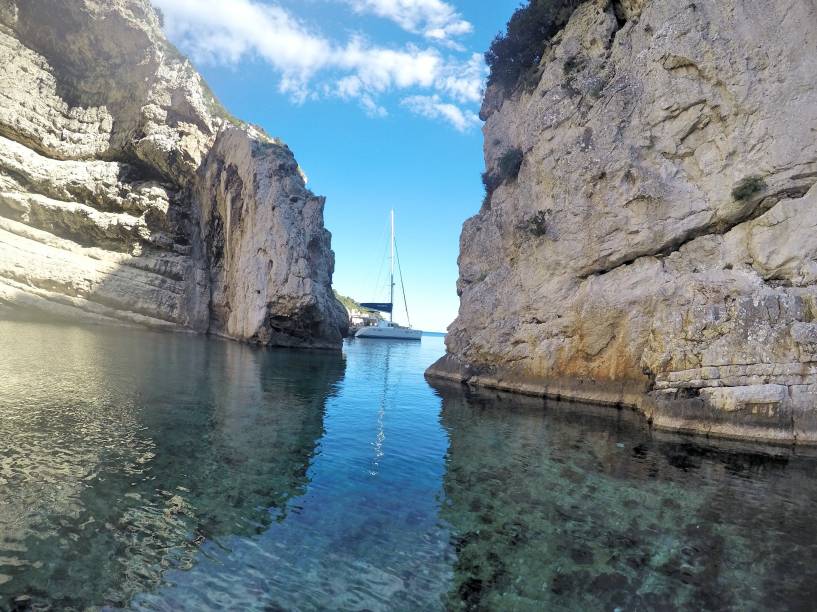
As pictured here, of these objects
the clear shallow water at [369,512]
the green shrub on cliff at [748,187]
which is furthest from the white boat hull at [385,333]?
the green shrub on cliff at [748,187]

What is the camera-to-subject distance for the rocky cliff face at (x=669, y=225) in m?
13.3

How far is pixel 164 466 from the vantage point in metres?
7.86

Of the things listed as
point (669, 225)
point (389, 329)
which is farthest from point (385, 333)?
point (669, 225)

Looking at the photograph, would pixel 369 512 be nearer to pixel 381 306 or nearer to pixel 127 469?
pixel 127 469

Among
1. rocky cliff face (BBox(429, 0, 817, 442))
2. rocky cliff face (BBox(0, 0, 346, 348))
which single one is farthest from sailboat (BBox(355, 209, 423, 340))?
rocky cliff face (BBox(429, 0, 817, 442))

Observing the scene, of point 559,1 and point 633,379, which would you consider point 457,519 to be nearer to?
point 633,379

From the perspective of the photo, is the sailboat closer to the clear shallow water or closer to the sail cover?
the sail cover

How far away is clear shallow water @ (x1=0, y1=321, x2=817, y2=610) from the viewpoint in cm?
488

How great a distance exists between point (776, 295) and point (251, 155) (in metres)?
38.5

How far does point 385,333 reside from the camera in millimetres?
71062

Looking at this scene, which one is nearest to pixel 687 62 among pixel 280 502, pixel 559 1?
pixel 559 1

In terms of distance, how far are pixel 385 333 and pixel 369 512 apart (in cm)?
6429

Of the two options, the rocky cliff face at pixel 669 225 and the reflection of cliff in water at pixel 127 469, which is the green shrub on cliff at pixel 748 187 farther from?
the reflection of cliff in water at pixel 127 469

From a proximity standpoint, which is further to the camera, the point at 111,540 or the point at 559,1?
the point at 559,1
